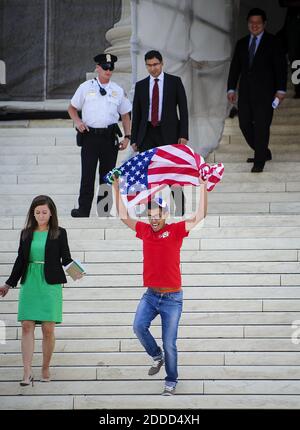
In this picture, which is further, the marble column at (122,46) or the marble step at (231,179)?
the marble column at (122,46)

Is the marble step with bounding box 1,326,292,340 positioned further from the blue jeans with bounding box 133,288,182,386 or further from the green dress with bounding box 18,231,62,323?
the blue jeans with bounding box 133,288,182,386

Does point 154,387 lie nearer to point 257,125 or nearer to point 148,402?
point 148,402

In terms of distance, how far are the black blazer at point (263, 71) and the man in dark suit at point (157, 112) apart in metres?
1.50

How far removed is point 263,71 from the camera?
1597 cm

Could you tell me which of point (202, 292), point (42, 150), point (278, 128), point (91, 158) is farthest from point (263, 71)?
point (202, 292)

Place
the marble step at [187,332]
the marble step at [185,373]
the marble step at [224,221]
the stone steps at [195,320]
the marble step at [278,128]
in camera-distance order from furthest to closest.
A: 1. the marble step at [278,128]
2. the marble step at [224,221]
3. the marble step at [187,332]
4. the marble step at [185,373]
5. the stone steps at [195,320]

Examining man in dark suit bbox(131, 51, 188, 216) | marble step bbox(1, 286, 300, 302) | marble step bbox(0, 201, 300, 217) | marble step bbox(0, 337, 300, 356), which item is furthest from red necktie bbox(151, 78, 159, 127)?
marble step bbox(0, 337, 300, 356)

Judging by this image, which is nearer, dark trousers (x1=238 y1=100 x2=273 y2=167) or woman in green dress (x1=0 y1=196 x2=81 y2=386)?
woman in green dress (x1=0 y1=196 x2=81 y2=386)

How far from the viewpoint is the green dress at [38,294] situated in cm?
1122

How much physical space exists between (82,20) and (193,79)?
174 inches

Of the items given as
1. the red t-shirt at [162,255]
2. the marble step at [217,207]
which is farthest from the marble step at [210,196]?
the red t-shirt at [162,255]

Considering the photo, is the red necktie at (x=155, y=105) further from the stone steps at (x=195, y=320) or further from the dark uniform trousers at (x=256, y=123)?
the dark uniform trousers at (x=256, y=123)

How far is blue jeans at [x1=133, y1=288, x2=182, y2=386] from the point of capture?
10.8 m
